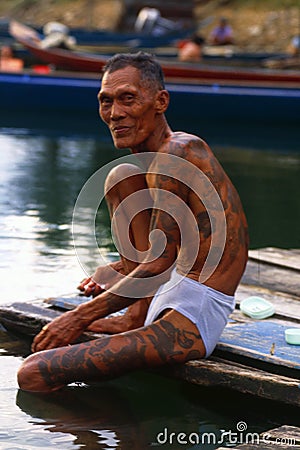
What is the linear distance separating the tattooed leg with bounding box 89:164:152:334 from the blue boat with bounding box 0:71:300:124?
923 cm

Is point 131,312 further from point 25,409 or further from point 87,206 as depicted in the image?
point 87,206

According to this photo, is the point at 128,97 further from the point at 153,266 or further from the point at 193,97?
the point at 193,97

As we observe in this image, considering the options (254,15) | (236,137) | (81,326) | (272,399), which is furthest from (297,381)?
(254,15)

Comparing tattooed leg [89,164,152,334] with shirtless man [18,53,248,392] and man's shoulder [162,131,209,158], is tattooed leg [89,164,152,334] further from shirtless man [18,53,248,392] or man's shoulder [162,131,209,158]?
man's shoulder [162,131,209,158]

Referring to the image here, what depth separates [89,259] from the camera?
6.00m

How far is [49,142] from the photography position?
1170 cm

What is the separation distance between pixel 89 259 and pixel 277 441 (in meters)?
3.04

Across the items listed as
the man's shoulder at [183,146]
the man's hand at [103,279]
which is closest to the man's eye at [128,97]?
the man's shoulder at [183,146]

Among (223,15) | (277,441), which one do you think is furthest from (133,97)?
(223,15)

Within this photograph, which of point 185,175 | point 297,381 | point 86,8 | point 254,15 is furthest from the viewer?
point 86,8

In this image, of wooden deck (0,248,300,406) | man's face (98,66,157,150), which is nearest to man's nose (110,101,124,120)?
man's face (98,66,157,150)

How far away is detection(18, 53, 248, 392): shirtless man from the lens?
3.72 meters

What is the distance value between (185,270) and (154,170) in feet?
1.31

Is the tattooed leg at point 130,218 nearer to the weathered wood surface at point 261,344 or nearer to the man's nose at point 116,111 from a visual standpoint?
the man's nose at point 116,111
